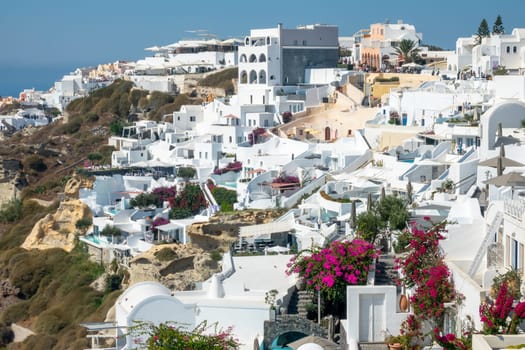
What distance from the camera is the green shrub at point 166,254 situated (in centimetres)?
2371

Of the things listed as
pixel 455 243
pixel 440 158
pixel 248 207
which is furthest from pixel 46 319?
pixel 455 243

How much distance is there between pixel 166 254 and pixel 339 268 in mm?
10554

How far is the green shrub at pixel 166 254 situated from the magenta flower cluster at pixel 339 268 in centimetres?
993

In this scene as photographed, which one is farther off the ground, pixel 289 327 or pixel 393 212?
pixel 393 212

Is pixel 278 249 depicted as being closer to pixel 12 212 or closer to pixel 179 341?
pixel 179 341

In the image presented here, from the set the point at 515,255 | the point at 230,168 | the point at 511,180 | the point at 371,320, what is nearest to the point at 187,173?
the point at 230,168

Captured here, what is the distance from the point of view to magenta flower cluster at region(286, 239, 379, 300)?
544 inches

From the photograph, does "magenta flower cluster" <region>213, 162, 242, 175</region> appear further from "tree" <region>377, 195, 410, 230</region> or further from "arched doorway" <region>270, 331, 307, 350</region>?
"arched doorway" <region>270, 331, 307, 350</region>

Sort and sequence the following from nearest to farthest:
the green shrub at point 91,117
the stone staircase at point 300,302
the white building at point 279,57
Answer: the stone staircase at point 300,302 < the white building at point 279,57 < the green shrub at point 91,117

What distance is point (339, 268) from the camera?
45.7 ft

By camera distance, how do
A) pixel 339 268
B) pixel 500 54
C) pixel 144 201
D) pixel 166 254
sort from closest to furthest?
pixel 339 268
pixel 166 254
pixel 144 201
pixel 500 54

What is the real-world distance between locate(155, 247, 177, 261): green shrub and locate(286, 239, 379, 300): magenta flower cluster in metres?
9.93

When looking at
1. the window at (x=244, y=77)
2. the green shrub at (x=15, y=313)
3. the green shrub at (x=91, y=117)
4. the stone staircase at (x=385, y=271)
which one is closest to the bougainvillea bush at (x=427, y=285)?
the stone staircase at (x=385, y=271)

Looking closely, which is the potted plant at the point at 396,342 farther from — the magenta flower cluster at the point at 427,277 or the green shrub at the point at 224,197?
the green shrub at the point at 224,197
